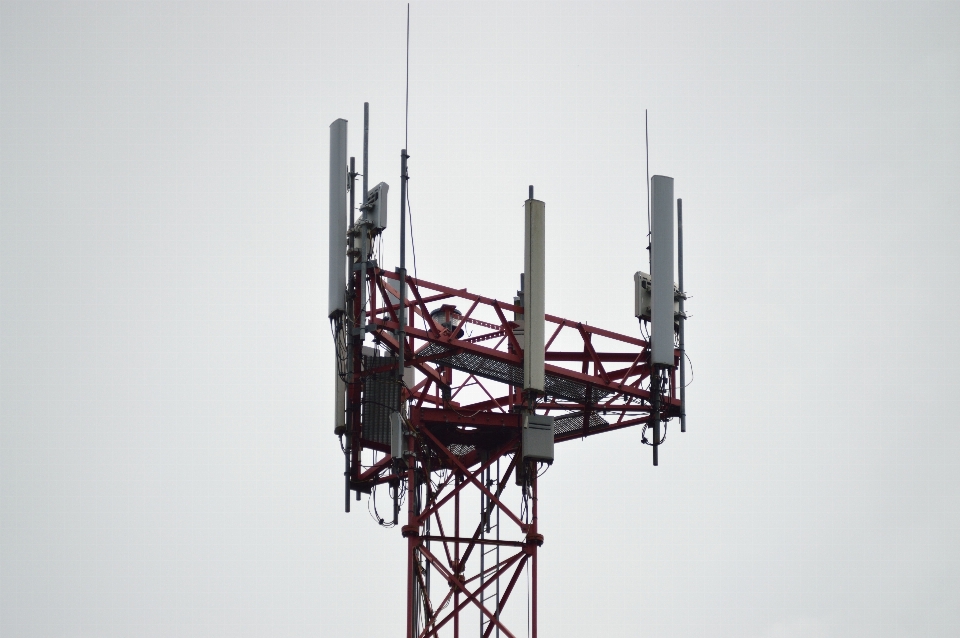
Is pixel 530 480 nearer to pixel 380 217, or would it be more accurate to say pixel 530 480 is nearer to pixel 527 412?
pixel 527 412

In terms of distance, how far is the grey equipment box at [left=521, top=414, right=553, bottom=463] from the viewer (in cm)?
7675

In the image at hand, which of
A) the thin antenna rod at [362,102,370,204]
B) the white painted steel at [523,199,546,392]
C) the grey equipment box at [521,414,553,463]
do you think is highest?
the thin antenna rod at [362,102,370,204]

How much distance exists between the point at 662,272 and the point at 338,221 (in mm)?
8886

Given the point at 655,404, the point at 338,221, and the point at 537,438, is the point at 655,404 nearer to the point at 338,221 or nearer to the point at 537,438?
the point at 537,438

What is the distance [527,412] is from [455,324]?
291 cm

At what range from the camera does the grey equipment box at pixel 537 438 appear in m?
76.8

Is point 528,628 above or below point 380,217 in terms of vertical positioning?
below

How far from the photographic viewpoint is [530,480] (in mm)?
77500

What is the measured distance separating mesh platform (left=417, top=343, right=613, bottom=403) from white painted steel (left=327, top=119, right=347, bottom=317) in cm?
262

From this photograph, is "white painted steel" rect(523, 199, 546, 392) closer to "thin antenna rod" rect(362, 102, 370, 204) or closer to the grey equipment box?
the grey equipment box

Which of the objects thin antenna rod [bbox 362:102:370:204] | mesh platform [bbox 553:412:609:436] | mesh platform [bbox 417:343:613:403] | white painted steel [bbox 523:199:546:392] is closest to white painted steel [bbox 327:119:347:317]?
thin antenna rod [bbox 362:102:370:204]

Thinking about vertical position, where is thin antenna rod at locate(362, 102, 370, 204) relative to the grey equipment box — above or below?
above

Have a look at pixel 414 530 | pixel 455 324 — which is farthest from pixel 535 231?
pixel 414 530

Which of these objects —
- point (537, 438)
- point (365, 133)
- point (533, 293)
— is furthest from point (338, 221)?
point (537, 438)
